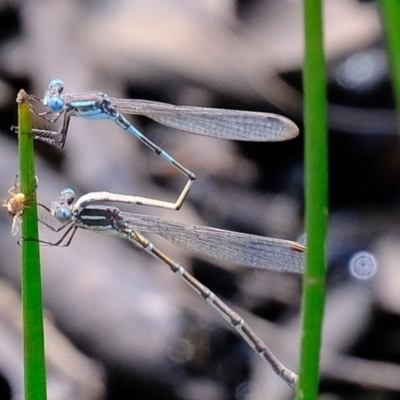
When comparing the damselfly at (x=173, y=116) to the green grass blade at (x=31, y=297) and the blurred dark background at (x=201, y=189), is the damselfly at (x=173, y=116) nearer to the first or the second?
the blurred dark background at (x=201, y=189)

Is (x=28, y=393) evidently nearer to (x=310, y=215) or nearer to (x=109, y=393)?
(x=310, y=215)

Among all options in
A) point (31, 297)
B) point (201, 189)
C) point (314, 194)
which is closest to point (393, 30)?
point (314, 194)

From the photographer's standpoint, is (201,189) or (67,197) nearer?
(67,197)

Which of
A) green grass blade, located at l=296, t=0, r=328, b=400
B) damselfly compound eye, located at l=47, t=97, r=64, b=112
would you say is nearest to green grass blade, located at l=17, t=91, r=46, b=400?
green grass blade, located at l=296, t=0, r=328, b=400

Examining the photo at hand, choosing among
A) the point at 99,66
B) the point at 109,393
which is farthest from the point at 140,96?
the point at 109,393

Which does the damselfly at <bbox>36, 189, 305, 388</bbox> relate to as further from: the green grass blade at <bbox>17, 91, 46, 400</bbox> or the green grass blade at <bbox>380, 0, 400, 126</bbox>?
the green grass blade at <bbox>380, 0, 400, 126</bbox>

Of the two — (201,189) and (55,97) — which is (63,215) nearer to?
(55,97)
